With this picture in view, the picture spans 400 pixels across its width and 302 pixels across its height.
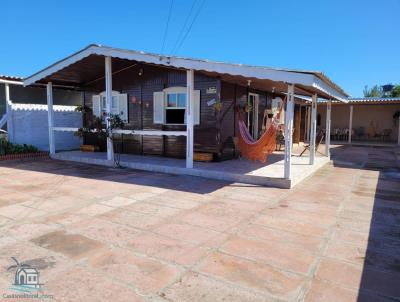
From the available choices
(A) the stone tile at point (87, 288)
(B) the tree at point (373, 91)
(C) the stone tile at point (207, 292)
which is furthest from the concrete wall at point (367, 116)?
(B) the tree at point (373, 91)

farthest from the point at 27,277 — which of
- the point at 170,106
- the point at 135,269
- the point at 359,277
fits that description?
the point at 170,106

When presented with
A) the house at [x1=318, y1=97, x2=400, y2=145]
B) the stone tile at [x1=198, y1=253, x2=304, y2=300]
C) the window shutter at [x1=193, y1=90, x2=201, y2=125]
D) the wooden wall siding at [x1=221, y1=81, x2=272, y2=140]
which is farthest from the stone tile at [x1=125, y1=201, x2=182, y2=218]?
the house at [x1=318, y1=97, x2=400, y2=145]

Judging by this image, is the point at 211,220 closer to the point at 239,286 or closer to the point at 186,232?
the point at 186,232

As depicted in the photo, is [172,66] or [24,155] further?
[24,155]

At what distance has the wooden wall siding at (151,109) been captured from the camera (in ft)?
26.1

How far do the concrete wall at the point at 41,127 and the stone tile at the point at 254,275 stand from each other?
9750 mm

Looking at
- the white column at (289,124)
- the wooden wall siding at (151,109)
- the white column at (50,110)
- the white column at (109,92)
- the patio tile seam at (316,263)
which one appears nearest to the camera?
the patio tile seam at (316,263)

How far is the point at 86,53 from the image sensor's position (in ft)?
25.2

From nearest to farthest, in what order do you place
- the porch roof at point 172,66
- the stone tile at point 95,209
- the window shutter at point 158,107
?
the stone tile at point 95,209
the porch roof at point 172,66
the window shutter at point 158,107

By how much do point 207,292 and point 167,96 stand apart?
22.7 feet

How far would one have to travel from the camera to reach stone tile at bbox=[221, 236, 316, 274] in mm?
2750

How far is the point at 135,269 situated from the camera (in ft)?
8.61

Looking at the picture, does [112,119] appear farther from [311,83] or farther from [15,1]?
[15,1]

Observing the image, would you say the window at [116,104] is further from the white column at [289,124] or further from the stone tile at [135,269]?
the stone tile at [135,269]
